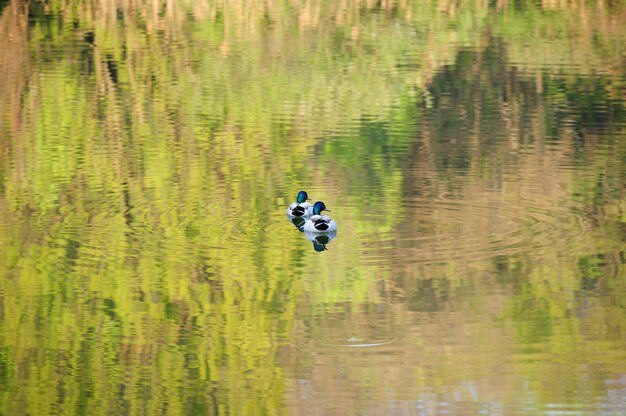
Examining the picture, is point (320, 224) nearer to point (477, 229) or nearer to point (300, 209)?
point (300, 209)

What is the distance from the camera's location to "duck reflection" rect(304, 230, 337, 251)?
11234mm

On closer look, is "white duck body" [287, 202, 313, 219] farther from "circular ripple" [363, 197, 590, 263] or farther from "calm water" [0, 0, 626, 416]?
"circular ripple" [363, 197, 590, 263]

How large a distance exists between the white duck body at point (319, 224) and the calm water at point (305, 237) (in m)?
0.18

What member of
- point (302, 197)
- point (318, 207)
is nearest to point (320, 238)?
point (318, 207)

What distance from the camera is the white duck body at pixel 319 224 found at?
11.2 meters

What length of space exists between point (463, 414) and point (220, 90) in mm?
11439

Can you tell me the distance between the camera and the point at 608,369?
28.0 feet

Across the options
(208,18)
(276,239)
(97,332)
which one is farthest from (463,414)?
(208,18)

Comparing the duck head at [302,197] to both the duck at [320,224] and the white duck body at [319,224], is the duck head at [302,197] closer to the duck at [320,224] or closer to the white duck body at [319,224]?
the duck at [320,224]

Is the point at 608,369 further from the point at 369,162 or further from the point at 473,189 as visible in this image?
the point at 369,162


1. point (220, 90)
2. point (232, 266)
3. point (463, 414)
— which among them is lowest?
point (463, 414)

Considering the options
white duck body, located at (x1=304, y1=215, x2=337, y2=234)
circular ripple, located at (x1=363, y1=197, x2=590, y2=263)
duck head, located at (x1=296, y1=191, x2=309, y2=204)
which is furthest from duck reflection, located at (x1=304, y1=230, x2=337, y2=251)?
duck head, located at (x1=296, y1=191, x2=309, y2=204)

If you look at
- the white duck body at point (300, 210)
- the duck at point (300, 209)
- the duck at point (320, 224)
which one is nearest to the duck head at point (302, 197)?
the duck at point (300, 209)

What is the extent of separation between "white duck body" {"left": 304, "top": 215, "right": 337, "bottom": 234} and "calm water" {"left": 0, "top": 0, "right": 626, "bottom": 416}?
18cm
